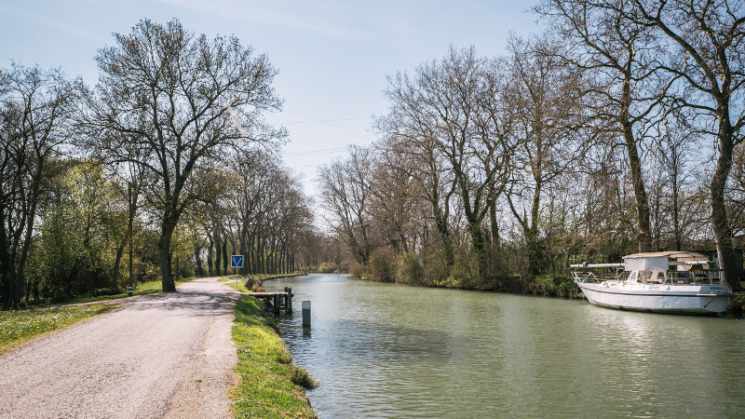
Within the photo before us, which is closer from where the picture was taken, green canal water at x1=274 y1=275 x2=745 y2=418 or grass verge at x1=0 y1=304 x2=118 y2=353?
green canal water at x1=274 y1=275 x2=745 y2=418

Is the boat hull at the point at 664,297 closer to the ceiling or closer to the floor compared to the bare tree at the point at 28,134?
closer to the floor

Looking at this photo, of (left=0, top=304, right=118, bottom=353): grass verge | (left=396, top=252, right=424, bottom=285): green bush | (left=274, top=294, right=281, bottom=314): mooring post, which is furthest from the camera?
(left=396, top=252, right=424, bottom=285): green bush

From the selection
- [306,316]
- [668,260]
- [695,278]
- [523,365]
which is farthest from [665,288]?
[306,316]

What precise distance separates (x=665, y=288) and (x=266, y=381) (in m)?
19.3

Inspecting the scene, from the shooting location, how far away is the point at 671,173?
1362 inches

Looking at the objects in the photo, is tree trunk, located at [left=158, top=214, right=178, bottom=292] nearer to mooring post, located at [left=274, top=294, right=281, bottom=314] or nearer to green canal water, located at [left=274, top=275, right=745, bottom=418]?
mooring post, located at [left=274, top=294, right=281, bottom=314]

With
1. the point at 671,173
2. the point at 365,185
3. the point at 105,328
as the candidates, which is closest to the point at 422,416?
the point at 105,328

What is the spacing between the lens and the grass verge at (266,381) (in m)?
6.89

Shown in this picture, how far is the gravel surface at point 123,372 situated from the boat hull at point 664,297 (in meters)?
18.0

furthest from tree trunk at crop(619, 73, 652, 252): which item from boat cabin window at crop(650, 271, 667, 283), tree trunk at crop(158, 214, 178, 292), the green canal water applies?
tree trunk at crop(158, 214, 178, 292)

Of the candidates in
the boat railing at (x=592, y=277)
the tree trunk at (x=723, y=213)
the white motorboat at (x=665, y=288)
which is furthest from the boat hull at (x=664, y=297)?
the boat railing at (x=592, y=277)

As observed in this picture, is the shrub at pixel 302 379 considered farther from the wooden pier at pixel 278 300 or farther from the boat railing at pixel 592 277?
the boat railing at pixel 592 277

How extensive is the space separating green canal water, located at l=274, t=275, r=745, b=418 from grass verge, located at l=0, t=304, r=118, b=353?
257 inches

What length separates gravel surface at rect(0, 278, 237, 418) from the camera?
259 inches
